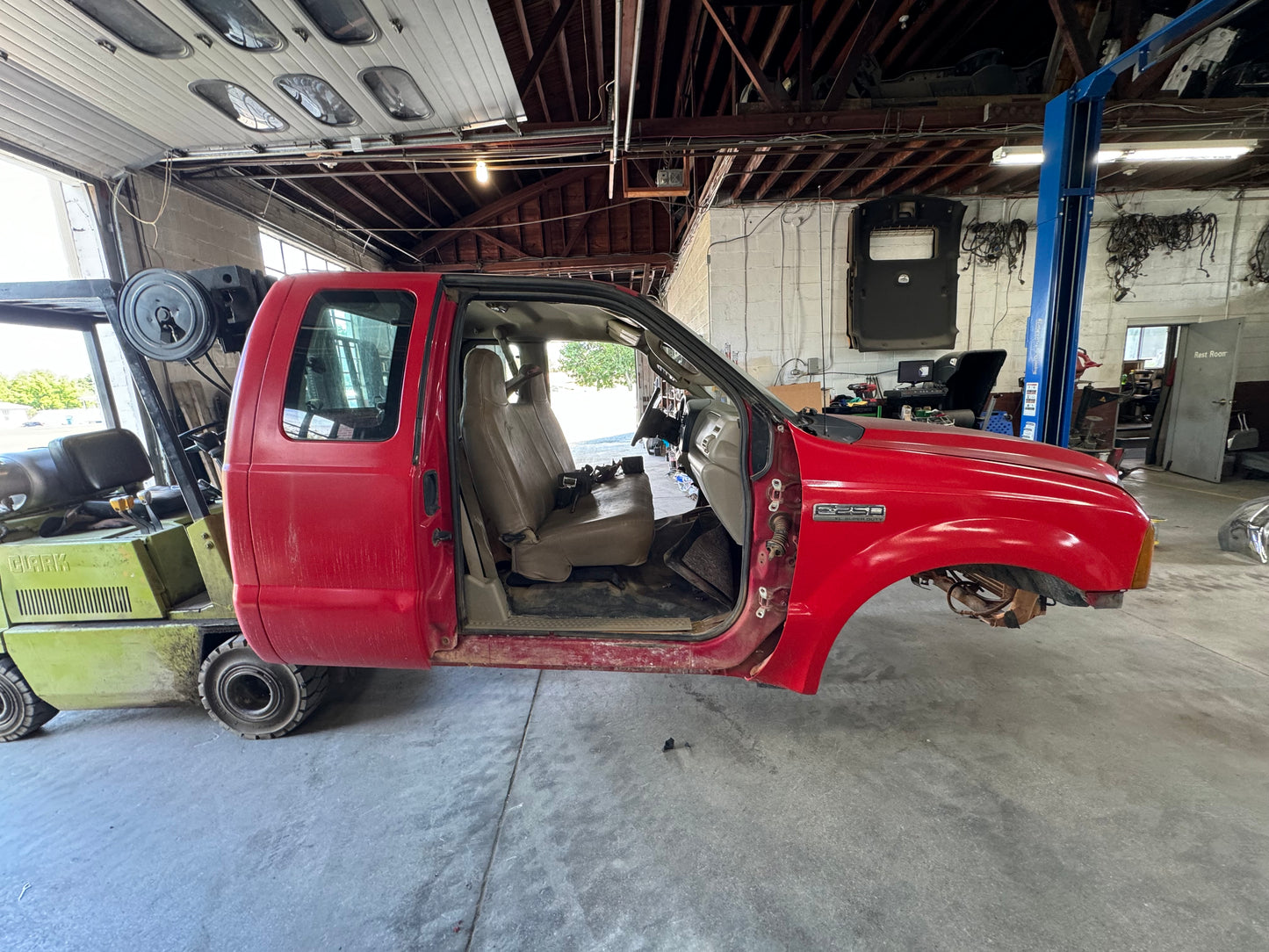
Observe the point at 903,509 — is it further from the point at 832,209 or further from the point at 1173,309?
the point at 1173,309

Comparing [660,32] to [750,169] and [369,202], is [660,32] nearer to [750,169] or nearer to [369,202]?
[750,169]

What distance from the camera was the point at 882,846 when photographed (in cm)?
171

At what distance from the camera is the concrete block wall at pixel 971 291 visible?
7.32m

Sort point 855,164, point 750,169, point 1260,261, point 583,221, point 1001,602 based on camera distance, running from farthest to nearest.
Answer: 1. point 583,221
2. point 1260,261
3. point 855,164
4. point 750,169
5. point 1001,602

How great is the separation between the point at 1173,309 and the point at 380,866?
1188 cm

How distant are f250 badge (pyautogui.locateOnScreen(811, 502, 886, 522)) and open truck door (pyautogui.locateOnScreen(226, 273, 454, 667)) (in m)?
1.46

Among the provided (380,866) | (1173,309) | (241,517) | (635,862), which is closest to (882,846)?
(635,862)

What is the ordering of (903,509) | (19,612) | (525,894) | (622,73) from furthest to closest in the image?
(622,73), (19,612), (903,509), (525,894)

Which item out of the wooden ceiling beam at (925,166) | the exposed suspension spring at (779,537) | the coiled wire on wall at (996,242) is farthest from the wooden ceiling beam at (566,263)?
the exposed suspension spring at (779,537)

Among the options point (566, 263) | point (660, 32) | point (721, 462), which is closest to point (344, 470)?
point (721, 462)

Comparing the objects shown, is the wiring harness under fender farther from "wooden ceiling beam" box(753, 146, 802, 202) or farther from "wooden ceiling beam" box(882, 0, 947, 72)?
"wooden ceiling beam" box(882, 0, 947, 72)

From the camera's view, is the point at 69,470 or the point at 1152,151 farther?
the point at 1152,151

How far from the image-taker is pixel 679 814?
1.86 m

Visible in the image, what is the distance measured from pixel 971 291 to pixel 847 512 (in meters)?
7.92
